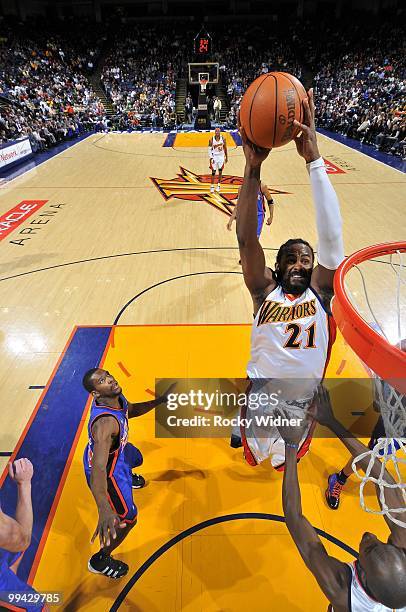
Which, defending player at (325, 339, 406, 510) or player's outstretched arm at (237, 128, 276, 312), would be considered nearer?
player's outstretched arm at (237, 128, 276, 312)

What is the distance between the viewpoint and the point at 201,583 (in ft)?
8.02

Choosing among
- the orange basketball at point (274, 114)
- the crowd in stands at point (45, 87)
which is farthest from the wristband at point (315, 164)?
the crowd in stands at point (45, 87)

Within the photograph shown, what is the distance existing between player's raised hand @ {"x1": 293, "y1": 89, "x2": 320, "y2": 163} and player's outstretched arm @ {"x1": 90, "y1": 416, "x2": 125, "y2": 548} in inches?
69.3

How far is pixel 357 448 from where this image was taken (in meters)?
3.00

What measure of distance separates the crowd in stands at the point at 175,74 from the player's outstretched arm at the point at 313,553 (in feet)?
46.7

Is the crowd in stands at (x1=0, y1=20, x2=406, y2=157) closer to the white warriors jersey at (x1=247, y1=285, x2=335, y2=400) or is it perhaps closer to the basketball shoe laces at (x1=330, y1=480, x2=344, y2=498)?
the white warriors jersey at (x1=247, y1=285, x2=335, y2=400)

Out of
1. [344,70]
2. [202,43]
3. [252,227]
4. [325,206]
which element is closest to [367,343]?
[325,206]

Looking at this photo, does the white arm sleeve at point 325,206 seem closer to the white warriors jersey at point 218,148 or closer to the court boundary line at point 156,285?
the court boundary line at point 156,285

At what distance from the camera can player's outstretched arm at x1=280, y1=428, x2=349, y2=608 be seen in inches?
63.9

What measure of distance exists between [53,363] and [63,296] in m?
1.52

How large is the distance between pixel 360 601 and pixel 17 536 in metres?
1.60

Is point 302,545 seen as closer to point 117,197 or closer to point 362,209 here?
point 362,209

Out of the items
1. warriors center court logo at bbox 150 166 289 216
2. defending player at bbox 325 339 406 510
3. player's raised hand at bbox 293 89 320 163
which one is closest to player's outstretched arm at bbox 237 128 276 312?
player's raised hand at bbox 293 89 320 163

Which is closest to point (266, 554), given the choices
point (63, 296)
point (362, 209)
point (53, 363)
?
point (53, 363)
